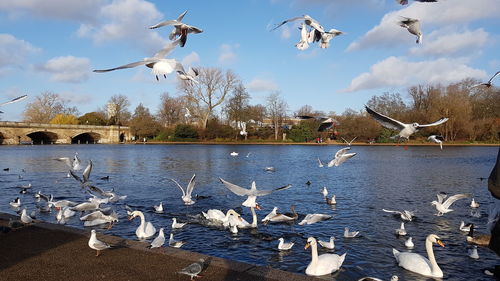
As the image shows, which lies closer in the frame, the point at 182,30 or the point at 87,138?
the point at 182,30

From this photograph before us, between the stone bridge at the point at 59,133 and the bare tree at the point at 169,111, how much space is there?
380 inches

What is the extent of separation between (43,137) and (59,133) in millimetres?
11432

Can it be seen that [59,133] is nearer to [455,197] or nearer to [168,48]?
[455,197]

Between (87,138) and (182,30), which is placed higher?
(182,30)

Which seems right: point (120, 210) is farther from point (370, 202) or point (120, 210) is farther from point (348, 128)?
point (348, 128)

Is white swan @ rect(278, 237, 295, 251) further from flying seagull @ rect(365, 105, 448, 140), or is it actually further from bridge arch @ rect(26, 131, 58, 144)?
bridge arch @ rect(26, 131, 58, 144)

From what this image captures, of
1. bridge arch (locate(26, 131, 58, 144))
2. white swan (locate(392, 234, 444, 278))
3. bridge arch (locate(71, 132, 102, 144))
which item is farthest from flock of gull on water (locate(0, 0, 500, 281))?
bridge arch (locate(71, 132, 102, 144))

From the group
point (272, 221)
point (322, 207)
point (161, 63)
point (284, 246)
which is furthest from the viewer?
point (322, 207)

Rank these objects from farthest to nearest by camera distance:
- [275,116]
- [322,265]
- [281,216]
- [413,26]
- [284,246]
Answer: [275,116], [281,216], [284,246], [322,265], [413,26]

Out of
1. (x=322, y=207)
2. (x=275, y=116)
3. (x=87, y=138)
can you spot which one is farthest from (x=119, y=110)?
(x=322, y=207)

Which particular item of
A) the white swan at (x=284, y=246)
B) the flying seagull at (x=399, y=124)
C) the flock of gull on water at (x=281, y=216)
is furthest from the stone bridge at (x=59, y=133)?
the flying seagull at (x=399, y=124)

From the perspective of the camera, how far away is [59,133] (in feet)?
282

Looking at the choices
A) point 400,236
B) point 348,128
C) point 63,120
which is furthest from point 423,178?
point 63,120

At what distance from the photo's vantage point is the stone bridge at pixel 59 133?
254 feet
